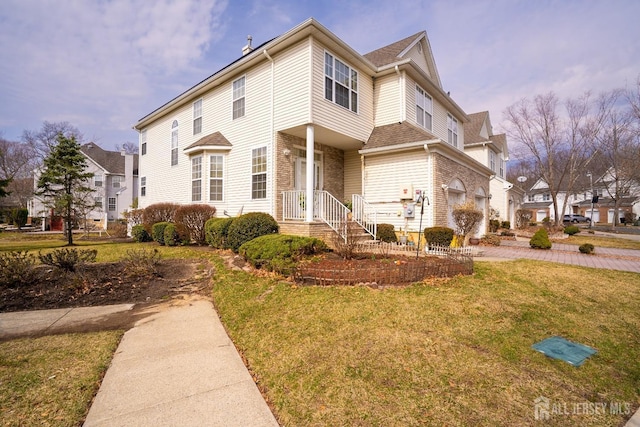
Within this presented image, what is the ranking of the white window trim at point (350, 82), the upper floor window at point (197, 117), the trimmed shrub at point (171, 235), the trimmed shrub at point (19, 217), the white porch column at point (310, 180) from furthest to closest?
the trimmed shrub at point (19, 217) < the upper floor window at point (197, 117) < the trimmed shrub at point (171, 235) < the white window trim at point (350, 82) < the white porch column at point (310, 180)

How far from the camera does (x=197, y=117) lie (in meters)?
14.5

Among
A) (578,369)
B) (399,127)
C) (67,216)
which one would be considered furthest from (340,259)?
(67,216)

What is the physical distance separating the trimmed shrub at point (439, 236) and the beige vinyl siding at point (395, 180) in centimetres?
77

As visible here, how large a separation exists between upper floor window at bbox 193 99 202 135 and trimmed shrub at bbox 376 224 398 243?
33.4 feet

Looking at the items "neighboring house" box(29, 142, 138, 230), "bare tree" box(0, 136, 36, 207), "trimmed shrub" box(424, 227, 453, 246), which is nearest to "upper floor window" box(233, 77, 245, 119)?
"trimmed shrub" box(424, 227, 453, 246)

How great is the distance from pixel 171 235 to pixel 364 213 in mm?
7887

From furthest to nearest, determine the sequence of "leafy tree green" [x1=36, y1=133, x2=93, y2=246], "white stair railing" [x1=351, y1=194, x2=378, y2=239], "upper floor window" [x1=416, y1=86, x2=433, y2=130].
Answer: "leafy tree green" [x1=36, y1=133, x2=93, y2=246] < "upper floor window" [x1=416, y1=86, x2=433, y2=130] < "white stair railing" [x1=351, y1=194, x2=378, y2=239]

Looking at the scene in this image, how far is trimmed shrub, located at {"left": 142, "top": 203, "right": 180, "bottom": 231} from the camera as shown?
44.2 ft

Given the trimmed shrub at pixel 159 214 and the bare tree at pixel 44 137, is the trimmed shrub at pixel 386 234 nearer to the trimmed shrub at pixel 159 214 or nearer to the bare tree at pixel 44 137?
the trimmed shrub at pixel 159 214

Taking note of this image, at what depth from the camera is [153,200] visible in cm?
1722

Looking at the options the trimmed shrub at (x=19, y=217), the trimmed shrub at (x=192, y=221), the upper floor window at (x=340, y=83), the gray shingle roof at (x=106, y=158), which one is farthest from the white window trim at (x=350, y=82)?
the trimmed shrub at (x=19, y=217)

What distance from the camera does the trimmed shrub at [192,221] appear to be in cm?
1155

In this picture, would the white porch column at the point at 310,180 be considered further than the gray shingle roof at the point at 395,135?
No

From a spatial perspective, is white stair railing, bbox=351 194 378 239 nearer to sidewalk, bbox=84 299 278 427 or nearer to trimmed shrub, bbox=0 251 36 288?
sidewalk, bbox=84 299 278 427
